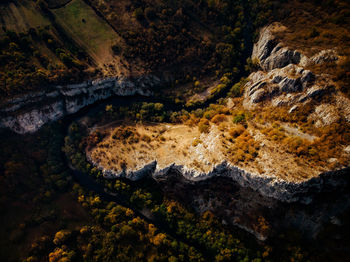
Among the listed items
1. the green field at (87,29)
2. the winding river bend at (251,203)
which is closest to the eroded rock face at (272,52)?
the winding river bend at (251,203)

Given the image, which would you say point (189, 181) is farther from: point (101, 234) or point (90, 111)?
point (90, 111)

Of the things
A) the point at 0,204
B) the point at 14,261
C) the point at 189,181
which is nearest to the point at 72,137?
the point at 0,204

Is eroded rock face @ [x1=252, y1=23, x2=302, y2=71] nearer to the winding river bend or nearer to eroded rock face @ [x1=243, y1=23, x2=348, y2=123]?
eroded rock face @ [x1=243, y1=23, x2=348, y2=123]

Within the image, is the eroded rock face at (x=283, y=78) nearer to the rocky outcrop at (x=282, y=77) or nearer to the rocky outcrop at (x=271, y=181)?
the rocky outcrop at (x=282, y=77)

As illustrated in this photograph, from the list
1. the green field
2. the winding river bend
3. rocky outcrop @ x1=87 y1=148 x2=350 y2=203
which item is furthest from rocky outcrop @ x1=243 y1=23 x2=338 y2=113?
the green field

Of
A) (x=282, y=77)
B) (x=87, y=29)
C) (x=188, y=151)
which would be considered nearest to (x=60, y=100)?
(x=87, y=29)

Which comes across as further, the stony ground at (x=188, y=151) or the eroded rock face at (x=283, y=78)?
the eroded rock face at (x=283, y=78)

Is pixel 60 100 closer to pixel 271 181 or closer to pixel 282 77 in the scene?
pixel 271 181
